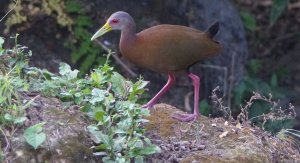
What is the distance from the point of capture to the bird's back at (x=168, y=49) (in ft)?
20.4

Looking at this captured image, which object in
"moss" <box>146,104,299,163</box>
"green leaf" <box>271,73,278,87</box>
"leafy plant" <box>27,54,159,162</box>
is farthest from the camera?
"green leaf" <box>271,73,278,87</box>

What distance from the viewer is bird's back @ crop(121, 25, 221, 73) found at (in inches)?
245

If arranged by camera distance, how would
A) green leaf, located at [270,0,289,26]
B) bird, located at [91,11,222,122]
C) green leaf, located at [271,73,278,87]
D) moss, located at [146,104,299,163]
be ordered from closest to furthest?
moss, located at [146,104,299,163]
bird, located at [91,11,222,122]
green leaf, located at [270,0,289,26]
green leaf, located at [271,73,278,87]

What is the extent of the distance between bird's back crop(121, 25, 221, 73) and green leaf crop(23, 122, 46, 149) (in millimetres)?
1646

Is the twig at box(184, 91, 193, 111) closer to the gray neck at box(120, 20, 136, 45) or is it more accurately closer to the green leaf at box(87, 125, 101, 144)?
the gray neck at box(120, 20, 136, 45)

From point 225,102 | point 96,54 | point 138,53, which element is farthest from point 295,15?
point 138,53

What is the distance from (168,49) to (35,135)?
6.01 feet

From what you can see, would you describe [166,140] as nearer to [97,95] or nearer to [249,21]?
[97,95]

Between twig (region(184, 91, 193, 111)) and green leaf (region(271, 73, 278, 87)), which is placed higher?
green leaf (region(271, 73, 278, 87))

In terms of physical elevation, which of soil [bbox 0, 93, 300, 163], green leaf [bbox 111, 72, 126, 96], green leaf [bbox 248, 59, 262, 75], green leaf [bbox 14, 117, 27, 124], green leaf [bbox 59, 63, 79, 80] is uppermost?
green leaf [bbox 248, 59, 262, 75]

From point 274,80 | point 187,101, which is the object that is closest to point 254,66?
point 274,80

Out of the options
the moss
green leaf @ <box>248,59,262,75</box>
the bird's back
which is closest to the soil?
the moss

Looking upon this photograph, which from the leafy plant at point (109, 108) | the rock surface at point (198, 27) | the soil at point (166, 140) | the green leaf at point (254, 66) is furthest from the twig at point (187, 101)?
the leafy plant at point (109, 108)

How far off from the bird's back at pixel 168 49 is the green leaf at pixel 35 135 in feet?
5.40
